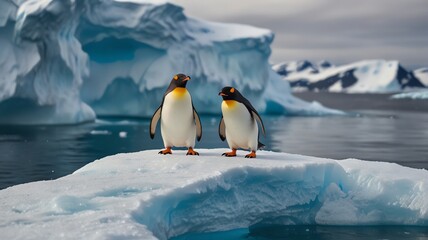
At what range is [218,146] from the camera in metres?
18.4

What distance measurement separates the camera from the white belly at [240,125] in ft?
25.6

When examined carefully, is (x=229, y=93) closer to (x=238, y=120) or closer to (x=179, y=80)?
(x=238, y=120)

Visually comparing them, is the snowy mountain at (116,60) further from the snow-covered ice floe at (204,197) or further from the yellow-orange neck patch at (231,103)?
the snow-covered ice floe at (204,197)

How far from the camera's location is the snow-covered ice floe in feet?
15.6

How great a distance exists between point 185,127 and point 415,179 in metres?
3.09

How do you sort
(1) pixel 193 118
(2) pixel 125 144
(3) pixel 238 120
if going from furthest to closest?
(2) pixel 125 144, (1) pixel 193 118, (3) pixel 238 120

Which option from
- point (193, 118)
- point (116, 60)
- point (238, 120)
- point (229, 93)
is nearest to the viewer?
point (229, 93)

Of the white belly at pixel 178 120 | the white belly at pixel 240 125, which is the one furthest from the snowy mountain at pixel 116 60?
the white belly at pixel 240 125

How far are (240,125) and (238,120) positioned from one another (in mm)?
75

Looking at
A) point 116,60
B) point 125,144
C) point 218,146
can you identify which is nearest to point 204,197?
point 218,146

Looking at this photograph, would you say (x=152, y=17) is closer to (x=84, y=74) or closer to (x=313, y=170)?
(x=84, y=74)

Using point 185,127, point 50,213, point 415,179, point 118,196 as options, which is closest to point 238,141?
point 185,127

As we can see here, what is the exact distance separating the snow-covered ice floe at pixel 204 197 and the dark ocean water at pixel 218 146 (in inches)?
9.0

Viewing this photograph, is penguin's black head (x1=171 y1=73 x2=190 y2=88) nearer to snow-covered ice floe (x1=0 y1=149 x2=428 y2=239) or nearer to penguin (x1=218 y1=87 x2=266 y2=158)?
penguin (x1=218 y1=87 x2=266 y2=158)
